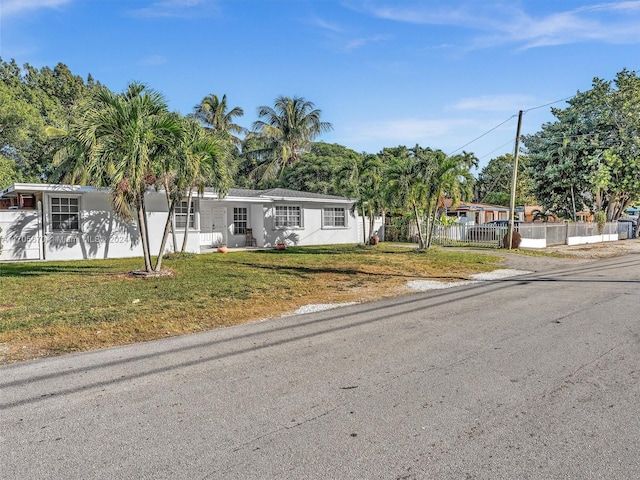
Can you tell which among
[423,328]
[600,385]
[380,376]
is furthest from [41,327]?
[600,385]

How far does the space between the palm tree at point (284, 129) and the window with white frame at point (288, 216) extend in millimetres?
16500

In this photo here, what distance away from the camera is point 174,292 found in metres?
9.27

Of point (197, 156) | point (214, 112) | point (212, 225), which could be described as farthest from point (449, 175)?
point (214, 112)

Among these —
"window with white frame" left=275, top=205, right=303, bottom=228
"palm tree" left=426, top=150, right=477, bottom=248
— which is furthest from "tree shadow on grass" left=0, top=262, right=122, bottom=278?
"palm tree" left=426, top=150, right=477, bottom=248

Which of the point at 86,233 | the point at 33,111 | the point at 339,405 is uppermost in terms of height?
the point at 33,111

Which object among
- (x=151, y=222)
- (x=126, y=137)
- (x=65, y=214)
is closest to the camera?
(x=126, y=137)

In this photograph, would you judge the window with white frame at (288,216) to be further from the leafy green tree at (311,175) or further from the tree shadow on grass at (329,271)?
the leafy green tree at (311,175)

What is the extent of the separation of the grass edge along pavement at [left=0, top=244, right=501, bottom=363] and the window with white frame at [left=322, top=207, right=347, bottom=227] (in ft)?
23.7

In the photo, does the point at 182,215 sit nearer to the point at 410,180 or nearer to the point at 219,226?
the point at 219,226

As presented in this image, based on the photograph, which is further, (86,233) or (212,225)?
(212,225)

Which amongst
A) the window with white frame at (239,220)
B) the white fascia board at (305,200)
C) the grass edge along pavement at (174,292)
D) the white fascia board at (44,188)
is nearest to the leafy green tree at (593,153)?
the white fascia board at (305,200)

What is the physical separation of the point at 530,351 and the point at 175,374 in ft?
13.4

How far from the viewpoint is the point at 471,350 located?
17.4 ft

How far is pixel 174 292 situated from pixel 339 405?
6.41m
